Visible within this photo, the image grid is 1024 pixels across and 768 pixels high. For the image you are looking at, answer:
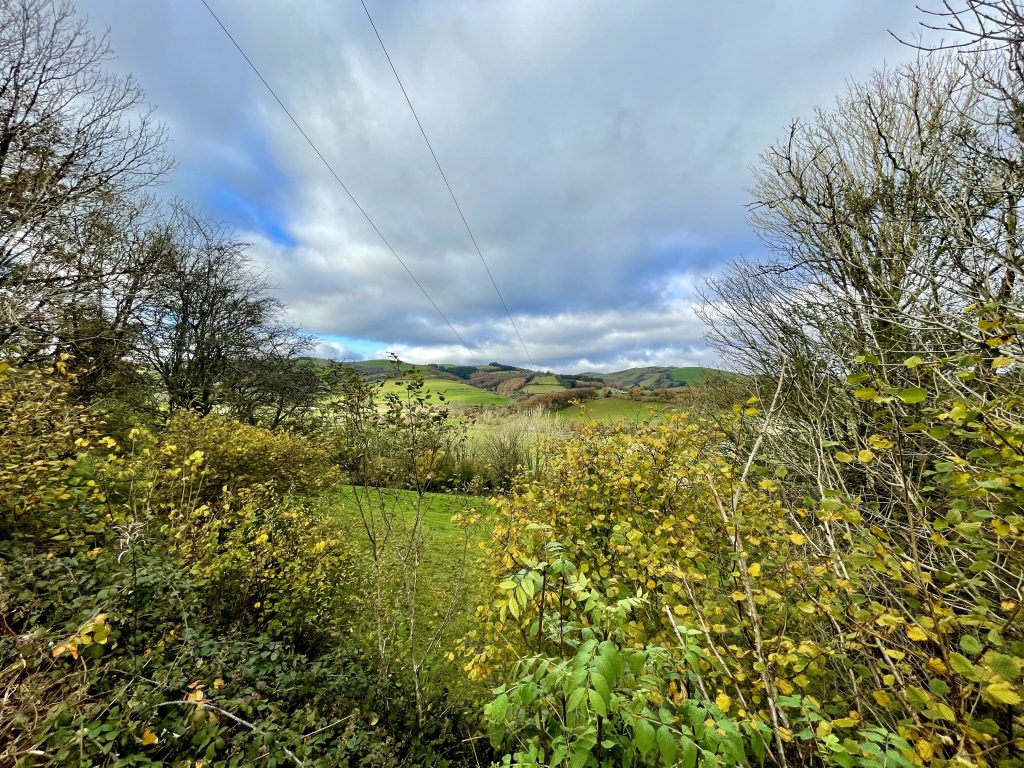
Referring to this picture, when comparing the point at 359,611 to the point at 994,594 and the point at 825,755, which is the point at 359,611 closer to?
the point at 825,755

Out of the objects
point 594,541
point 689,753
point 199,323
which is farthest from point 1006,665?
point 199,323

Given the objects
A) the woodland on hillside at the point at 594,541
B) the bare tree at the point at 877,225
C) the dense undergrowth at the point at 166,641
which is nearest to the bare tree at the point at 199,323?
the woodland on hillside at the point at 594,541

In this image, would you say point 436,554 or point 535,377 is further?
point 535,377

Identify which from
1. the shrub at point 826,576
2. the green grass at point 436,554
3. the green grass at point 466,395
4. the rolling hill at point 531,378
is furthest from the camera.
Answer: the rolling hill at point 531,378

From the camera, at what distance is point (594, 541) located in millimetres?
3986

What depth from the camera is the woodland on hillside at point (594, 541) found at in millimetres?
1565

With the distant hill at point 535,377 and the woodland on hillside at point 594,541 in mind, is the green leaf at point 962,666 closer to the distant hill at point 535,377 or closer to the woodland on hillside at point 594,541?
the woodland on hillside at point 594,541

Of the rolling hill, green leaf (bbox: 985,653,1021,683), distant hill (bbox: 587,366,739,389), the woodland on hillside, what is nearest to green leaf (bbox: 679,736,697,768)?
the woodland on hillside

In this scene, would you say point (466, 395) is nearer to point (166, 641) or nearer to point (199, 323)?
point (199, 323)

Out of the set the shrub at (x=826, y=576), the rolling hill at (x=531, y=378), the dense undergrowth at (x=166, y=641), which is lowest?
the dense undergrowth at (x=166, y=641)

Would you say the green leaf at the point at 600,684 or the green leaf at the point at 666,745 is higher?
the green leaf at the point at 600,684

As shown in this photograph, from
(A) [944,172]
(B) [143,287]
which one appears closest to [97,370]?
(B) [143,287]

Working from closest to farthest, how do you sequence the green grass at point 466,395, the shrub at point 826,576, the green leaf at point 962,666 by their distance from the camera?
the green leaf at point 962,666 < the shrub at point 826,576 < the green grass at point 466,395

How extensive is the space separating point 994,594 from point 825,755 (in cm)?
208
